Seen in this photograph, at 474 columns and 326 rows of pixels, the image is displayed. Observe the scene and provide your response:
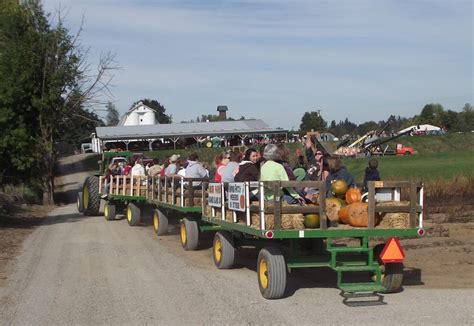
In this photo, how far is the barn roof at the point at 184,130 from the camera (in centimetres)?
7119

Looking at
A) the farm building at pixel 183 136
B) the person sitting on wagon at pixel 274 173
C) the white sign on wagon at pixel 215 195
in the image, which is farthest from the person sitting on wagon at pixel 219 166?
the farm building at pixel 183 136

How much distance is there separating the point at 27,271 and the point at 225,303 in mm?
4392

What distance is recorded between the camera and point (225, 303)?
8.11m

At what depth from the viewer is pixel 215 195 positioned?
35.2ft

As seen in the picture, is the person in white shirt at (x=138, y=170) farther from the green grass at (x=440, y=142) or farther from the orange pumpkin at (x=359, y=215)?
the green grass at (x=440, y=142)

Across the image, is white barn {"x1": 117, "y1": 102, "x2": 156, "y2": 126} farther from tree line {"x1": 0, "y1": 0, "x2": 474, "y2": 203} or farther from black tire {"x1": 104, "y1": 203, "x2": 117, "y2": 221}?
black tire {"x1": 104, "y1": 203, "x2": 117, "y2": 221}

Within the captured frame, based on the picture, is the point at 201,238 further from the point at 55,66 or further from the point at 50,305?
the point at 55,66

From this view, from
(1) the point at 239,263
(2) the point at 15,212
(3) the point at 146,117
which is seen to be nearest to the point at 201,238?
(1) the point at 239,263

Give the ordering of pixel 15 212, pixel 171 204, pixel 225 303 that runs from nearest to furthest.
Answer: pixel 225 303 → pixel 171 204 → pixel 15 212

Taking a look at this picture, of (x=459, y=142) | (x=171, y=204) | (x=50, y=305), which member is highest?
(x=459, y=142)

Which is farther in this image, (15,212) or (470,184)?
(15,212)

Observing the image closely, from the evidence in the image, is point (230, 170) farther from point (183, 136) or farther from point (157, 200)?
point (183, 136)

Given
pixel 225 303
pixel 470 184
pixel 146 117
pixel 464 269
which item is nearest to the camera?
pixel 225 303

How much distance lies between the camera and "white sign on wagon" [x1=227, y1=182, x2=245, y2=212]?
9047 millimetres
